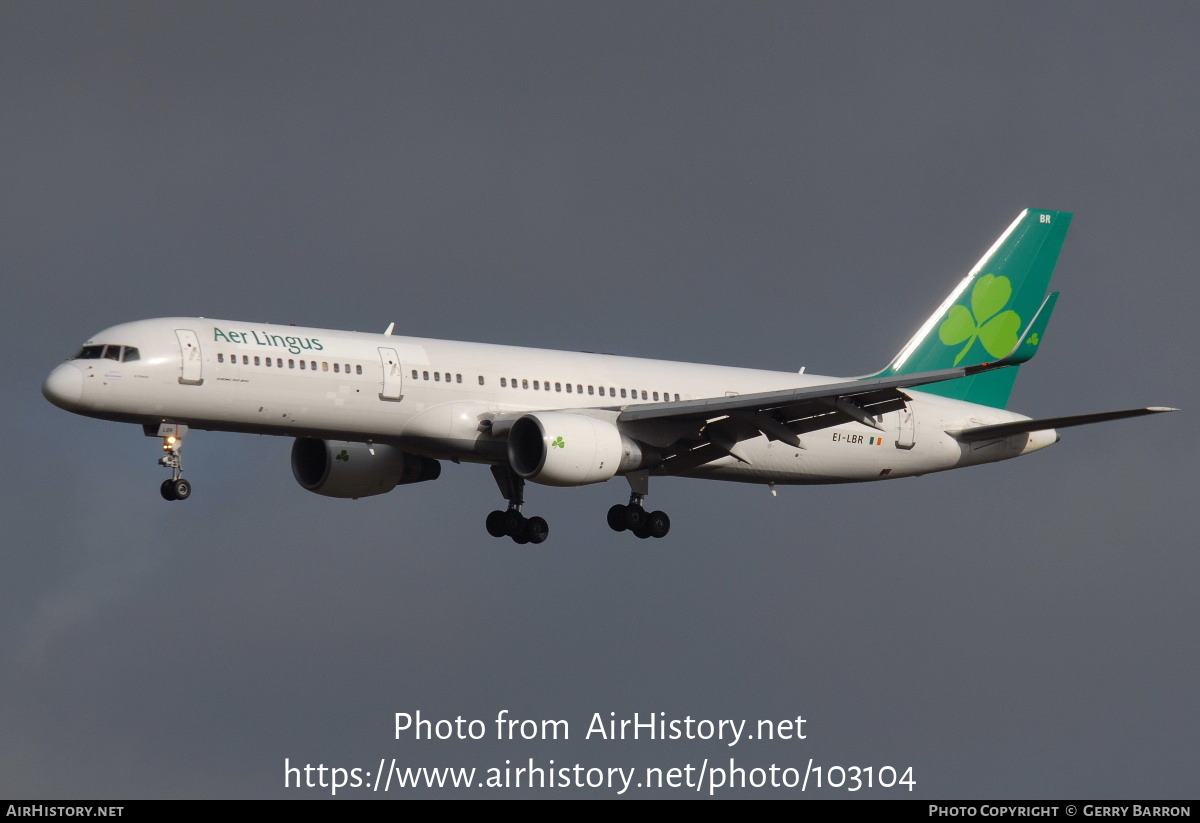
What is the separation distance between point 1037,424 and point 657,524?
36.1 feet

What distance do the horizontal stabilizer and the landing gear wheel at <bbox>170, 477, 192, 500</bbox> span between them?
22.6 m

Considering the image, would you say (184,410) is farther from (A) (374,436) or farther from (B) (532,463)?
(B) (532,463)

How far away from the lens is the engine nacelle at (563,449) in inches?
1847

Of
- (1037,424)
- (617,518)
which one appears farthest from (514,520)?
(1037,424)

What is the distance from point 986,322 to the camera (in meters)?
59.6

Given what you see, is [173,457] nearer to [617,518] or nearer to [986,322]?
[617,518]

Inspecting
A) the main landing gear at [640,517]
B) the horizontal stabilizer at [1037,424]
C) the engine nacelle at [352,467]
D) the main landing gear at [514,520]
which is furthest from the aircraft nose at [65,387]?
the horizontal stabilizer at [1037,424]

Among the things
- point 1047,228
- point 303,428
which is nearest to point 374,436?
point 303,428

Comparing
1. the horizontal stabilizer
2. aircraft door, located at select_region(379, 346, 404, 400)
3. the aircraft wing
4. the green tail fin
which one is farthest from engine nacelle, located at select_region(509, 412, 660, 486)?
the green tail fin

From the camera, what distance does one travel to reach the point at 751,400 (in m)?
48.3

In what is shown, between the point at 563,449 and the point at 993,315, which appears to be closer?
the point at 563,449

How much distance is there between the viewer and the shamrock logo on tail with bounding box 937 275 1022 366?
59.2 meters

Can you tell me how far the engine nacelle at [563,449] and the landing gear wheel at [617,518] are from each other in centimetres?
436

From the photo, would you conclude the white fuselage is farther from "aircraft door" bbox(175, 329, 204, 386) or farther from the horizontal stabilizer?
the horizontal stabilizer
